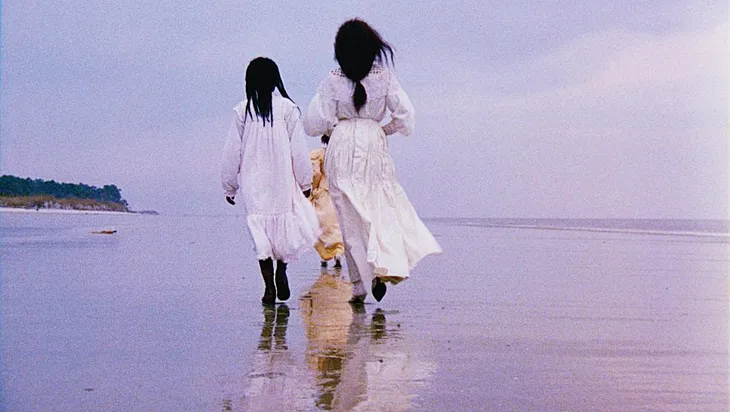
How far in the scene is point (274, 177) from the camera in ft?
23.7

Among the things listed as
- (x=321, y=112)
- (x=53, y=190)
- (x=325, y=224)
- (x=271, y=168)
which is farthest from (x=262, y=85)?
(x=53, y=190)

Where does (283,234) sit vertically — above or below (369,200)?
below

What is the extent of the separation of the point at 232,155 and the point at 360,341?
2.57 meters

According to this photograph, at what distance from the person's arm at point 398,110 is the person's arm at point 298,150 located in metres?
0.57

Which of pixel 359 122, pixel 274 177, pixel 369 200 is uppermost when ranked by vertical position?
pixel 359 122

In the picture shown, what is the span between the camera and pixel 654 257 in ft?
42.2

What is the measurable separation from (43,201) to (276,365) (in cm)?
3821

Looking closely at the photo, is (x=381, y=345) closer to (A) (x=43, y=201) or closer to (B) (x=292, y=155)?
(B) (x=292, y=155)

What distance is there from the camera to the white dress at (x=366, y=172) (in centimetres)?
698

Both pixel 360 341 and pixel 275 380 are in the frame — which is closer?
pixel 275 380

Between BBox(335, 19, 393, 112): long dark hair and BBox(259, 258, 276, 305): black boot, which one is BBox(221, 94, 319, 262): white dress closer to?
BBox(259, 258, 276, 305): black boot

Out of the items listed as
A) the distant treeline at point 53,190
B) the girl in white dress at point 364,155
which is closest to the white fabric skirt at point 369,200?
the girl in white dress at point 364,155

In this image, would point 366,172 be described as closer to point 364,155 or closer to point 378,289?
point 364,155

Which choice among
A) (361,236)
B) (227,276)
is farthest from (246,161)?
(227,276)
